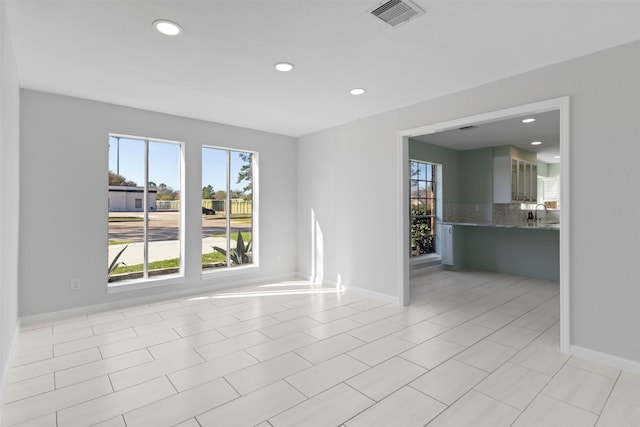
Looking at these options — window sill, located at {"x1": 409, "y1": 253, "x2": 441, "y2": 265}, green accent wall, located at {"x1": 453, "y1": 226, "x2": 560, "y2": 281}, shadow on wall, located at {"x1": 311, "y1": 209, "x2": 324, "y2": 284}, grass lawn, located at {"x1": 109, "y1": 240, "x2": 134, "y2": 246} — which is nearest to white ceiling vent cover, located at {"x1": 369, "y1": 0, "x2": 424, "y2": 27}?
shadow on wall, located at {"x1": 311, "y1": 209, "x2": 324, "y2": 284}

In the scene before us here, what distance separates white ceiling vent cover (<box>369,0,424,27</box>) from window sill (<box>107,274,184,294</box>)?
4018mm

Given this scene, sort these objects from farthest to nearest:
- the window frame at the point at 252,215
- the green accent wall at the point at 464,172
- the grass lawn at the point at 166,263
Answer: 1. the green accent wall at the point at 464,172
2. the window frame at the point at 252,215
3. the grass lawn at the point at 166,263

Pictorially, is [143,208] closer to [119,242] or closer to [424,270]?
[119,242]

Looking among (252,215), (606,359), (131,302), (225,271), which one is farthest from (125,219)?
(606,359)

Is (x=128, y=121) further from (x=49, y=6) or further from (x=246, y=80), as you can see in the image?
(x=49, y=6)

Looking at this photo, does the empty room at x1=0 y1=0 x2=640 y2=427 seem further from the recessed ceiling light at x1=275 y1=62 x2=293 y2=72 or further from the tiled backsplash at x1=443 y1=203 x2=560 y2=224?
the tiled backsplash at x1=443 y1=203 x2=560 y2=224

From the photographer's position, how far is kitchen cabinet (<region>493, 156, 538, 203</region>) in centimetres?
647

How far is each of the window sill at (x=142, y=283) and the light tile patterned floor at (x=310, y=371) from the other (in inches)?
12.1

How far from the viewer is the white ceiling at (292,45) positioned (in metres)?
2.14

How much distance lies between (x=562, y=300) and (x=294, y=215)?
405 cm

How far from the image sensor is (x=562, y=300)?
112 inches

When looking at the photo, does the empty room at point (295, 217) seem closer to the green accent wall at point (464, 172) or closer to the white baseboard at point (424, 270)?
the white baseboard at point (424, 270)

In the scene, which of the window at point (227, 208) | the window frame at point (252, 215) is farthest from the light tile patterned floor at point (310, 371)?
the window at point (227, 208)

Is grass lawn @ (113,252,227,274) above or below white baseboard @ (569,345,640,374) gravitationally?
above
